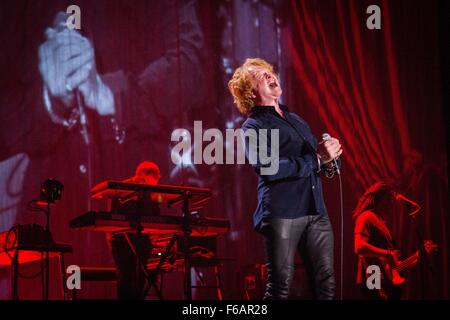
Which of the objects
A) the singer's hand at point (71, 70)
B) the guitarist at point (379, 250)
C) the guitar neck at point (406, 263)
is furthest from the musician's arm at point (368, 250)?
the singer's hand at point (71, 70)

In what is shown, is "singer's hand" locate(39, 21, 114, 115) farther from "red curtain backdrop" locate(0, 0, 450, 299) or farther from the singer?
the singer

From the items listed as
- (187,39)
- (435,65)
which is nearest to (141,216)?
(187,39)

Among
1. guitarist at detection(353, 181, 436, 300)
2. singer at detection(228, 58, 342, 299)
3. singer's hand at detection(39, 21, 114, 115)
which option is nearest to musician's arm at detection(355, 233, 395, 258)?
guitarist at detection(353, 181, 436, 300)

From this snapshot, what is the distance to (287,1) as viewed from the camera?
674 cm

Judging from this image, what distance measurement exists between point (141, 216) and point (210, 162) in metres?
2.72

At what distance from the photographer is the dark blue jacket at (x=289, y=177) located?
2623 millimetres

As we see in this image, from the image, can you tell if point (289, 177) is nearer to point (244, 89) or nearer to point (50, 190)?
point (244, 89)

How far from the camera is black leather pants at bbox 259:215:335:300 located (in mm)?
2531

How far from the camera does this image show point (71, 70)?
641cm

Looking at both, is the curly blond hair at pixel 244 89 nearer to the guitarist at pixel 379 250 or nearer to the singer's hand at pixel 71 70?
the guitarist at pixel 379 250

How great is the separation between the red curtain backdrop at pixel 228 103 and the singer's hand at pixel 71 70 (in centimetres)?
8

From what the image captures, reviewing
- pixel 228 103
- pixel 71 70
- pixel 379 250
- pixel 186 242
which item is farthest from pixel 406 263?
pixel 71 70

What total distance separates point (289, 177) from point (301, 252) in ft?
1.09
